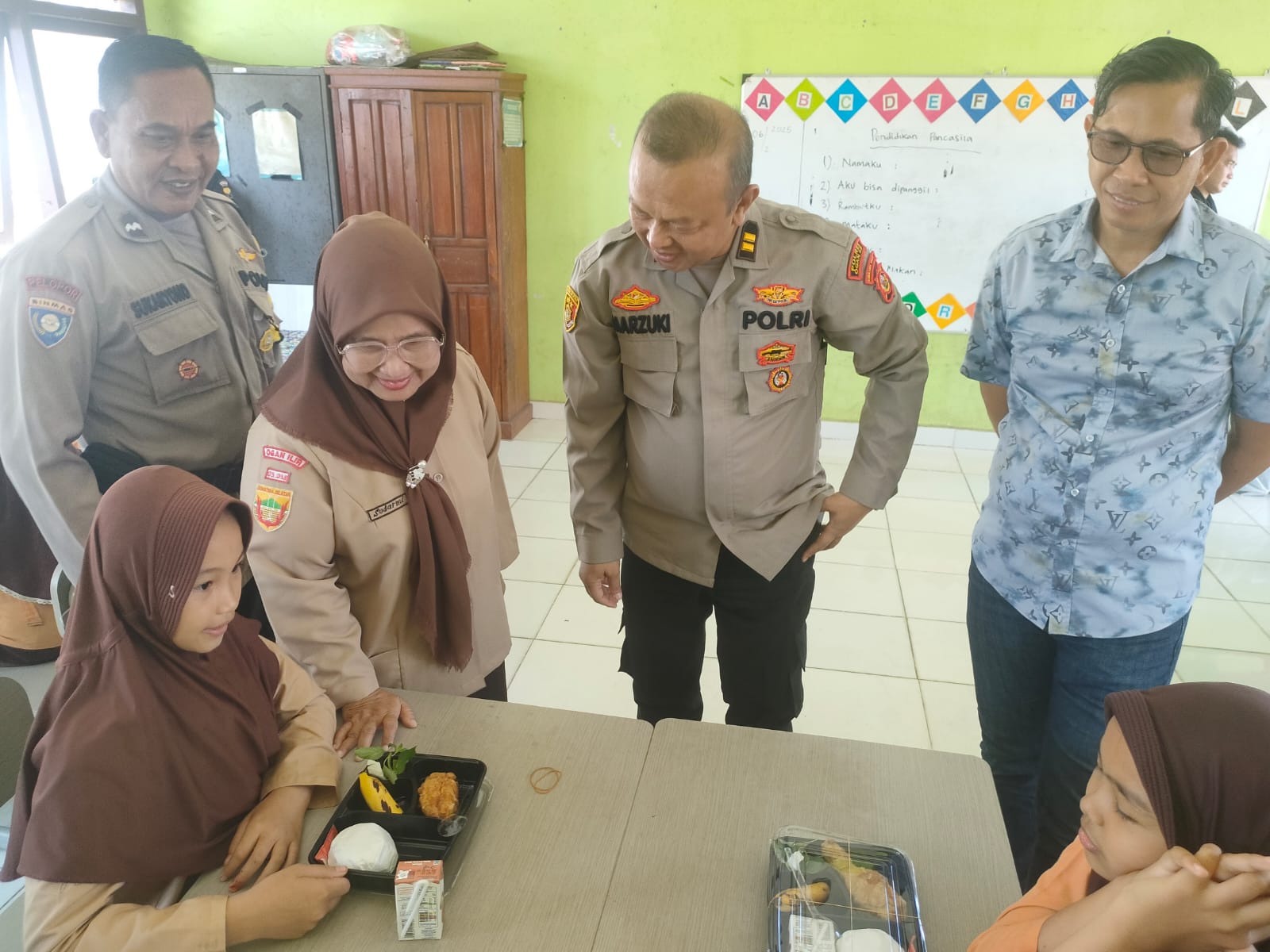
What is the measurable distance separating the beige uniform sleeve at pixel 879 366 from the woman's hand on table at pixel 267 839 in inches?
46.2

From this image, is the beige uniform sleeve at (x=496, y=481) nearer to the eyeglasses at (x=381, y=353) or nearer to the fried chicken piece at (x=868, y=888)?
the eyeglasses at (x=381, y=353)

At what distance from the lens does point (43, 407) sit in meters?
1.52

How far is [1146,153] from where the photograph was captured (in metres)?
1.25

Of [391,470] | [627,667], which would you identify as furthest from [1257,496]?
[391,470]

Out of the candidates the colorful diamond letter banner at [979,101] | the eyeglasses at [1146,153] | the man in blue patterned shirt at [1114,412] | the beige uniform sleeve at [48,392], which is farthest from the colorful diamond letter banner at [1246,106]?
the beige uniform sleeve at [48,392]

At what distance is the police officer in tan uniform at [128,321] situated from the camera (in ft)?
5.03

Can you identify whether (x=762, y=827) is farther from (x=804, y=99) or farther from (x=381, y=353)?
(x=804, y=99)

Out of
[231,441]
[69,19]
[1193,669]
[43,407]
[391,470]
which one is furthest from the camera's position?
[69,19]

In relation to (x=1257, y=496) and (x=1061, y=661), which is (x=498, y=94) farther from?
(x=1257, y=496)

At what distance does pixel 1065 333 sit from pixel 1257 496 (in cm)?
364

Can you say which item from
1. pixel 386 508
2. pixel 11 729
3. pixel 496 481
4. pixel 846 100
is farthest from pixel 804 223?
pixel 846 100

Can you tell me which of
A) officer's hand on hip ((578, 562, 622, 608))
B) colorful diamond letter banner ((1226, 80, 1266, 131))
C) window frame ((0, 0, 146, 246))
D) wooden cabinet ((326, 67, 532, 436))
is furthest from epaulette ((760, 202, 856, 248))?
window frame ((0, 0, 146, 246))

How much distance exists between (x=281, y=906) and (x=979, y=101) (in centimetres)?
440

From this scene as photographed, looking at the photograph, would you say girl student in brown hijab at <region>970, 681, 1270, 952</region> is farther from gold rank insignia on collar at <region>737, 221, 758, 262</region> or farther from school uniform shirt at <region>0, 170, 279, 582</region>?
school uniform shirt at <region>0, 170, 279, 582</region>
